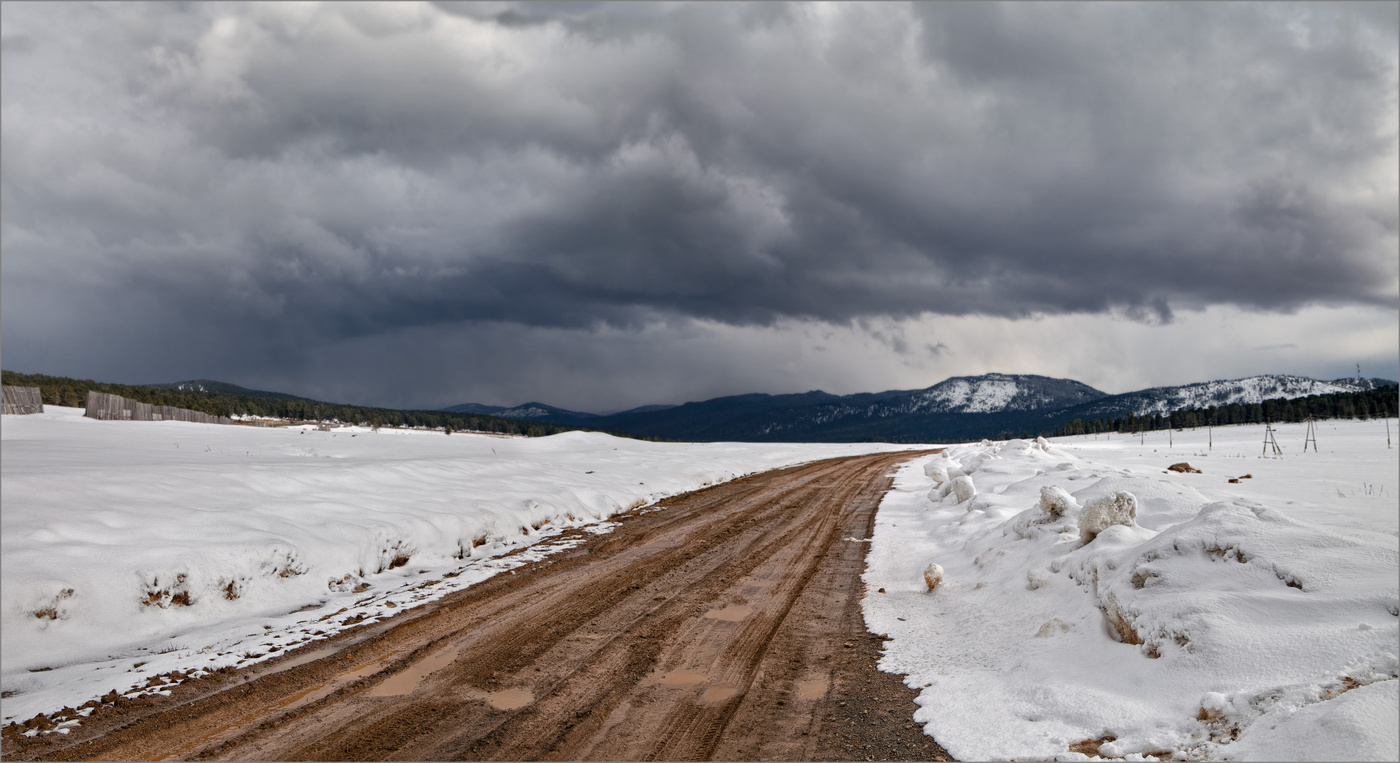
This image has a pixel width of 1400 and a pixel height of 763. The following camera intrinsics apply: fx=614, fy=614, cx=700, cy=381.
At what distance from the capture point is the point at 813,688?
5676mm

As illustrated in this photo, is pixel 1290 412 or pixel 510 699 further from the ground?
pixel 1290 412

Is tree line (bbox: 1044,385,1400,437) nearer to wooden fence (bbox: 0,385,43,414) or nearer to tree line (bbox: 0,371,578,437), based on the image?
tree line (bbox: 0,371,578,437)

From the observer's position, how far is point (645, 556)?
11148 millimetres

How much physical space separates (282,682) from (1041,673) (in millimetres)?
7073

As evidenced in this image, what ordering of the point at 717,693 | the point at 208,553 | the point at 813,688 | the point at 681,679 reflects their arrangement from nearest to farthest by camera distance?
the point at 717,693, the point at 813,688, the point at 681,679, the point at 208,553

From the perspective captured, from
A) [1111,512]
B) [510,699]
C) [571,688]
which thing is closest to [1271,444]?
[1111,512]

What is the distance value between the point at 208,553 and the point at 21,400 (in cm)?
2861

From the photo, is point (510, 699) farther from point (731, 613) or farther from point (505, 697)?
point (731, 613)

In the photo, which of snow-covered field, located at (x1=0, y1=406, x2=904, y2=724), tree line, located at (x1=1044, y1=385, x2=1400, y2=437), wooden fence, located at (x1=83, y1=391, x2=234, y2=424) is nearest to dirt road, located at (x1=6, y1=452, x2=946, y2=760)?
snow-covered field, located at (x1=0, y1=406, x2=904, y2=724)

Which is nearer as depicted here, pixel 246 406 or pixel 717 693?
pixel 717 693

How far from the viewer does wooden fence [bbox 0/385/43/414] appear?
2533 centimetres

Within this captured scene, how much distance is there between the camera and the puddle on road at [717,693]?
5422 mm

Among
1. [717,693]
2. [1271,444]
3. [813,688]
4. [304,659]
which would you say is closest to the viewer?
[717,693]

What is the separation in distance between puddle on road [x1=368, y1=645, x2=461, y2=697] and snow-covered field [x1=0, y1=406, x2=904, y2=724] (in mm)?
1638
